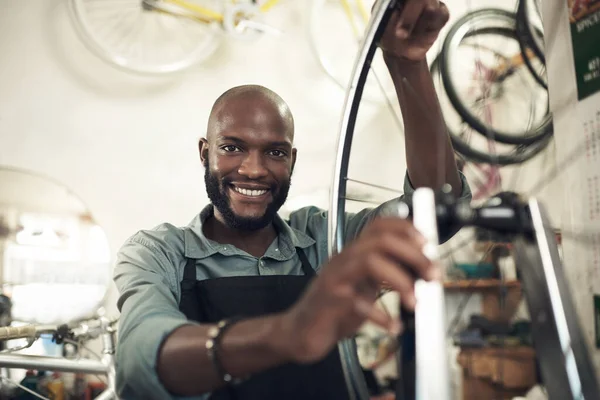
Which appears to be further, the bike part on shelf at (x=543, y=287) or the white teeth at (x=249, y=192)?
the white teeth at (x=249, y=192)

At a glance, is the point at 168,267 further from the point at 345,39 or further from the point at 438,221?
the point at 345,39

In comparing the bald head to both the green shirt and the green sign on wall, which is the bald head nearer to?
the green shirt

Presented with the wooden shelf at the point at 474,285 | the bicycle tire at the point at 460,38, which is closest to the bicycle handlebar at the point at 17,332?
the wooden shelf at the point at 474,285

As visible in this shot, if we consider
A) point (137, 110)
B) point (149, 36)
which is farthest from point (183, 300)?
point (149, 36)

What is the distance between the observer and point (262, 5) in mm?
1958

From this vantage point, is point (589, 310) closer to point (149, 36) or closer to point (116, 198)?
point (116, 198)

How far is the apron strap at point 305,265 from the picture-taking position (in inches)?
37.3

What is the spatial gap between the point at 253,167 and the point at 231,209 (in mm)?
94

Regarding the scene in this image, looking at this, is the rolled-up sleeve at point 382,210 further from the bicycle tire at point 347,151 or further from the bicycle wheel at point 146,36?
the bicycle wheel at point 146,36

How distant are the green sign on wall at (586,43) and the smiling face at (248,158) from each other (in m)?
0.51

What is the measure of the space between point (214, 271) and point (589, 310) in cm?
61

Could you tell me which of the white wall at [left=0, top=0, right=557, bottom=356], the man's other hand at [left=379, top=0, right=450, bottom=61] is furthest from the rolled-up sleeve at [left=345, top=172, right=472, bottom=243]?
the white wall at [left=0, top=0, right=557, bottom=356]

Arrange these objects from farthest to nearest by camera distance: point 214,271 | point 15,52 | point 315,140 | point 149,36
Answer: point 315,140, point 149,36, point 15,52, point 214,271

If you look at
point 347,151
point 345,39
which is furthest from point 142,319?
point 345,39
